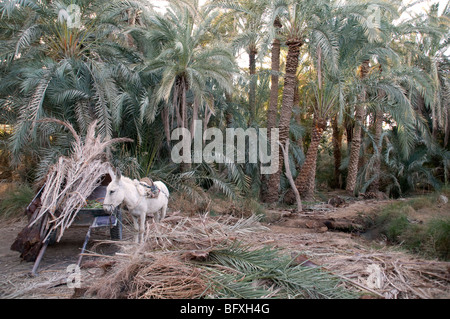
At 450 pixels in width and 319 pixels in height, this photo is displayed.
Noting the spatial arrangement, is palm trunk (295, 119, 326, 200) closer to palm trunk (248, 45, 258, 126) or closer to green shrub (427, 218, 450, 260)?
palm trunk (248, 45, 258, 126)

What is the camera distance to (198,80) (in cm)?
1086

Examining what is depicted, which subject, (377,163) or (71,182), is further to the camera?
(377,163)

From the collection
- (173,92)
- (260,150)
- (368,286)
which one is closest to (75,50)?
(173,92)

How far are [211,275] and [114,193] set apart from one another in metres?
2.28

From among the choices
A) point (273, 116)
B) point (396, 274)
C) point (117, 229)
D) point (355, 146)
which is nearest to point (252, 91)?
point (273, 116)

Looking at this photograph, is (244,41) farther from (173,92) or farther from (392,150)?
(392,150)

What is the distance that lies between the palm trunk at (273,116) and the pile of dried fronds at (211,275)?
28.6 ft

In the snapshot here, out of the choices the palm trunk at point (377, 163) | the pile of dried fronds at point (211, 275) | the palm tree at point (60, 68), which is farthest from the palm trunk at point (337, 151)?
the pile of dried fronds at point (211, 275)

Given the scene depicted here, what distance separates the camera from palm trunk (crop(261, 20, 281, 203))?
13938 mm

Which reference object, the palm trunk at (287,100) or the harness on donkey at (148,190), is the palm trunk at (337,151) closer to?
the palm trunk at (287,100)

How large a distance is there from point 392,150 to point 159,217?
15086 millimetres

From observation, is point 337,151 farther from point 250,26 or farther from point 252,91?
point 250,26

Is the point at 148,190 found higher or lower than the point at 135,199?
higher

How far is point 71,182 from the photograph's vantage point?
5539mm
